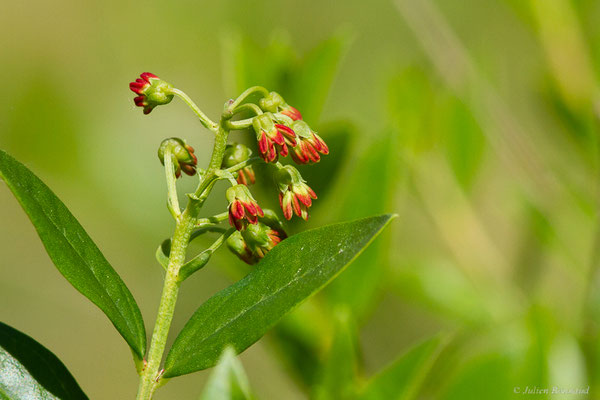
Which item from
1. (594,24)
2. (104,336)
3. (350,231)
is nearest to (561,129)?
(594,24)

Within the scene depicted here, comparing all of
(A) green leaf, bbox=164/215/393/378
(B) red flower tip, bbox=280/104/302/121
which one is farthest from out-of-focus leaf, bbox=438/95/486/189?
(A) green leaf, bbox=164/215/393/378

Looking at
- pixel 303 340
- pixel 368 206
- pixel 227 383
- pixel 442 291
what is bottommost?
pixel 442 291

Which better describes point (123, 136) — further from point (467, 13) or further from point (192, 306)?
point (467, 13)

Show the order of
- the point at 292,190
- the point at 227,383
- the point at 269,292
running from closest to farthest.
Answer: the point at 227,383, the point at 269,292, the point at 292,190

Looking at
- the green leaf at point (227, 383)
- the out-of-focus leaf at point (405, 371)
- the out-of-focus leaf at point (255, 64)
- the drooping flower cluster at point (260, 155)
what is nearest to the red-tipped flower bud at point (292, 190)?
the drooping flower cluster at point (260, 155)

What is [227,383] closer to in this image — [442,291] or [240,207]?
[240,207]

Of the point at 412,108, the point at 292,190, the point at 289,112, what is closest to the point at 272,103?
the point at 289,112
